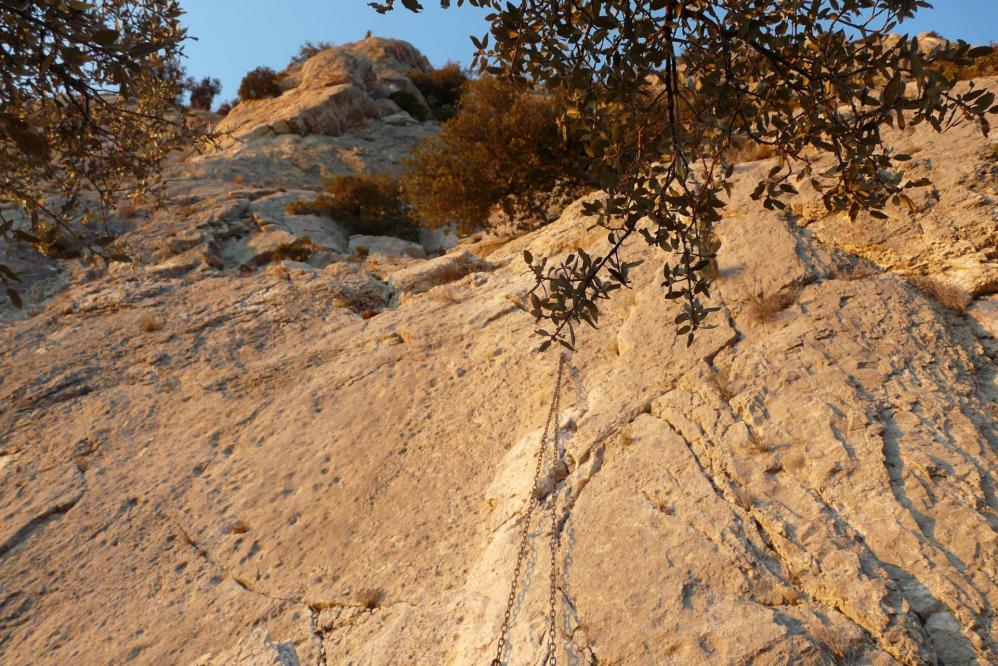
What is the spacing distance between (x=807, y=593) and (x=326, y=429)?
4960mm

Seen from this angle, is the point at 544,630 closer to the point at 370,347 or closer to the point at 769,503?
the point at 769,503

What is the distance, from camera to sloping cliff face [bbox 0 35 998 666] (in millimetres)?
4207

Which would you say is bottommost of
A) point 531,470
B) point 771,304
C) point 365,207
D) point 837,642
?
point 837,642

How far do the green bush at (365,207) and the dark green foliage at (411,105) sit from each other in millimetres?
10590

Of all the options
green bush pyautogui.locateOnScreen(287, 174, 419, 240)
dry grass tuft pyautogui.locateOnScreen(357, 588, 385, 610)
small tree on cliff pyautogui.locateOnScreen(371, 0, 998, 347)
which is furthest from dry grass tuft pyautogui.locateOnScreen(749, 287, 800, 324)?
green bush pyautogui.locateOnScreen(287, 174, 419, 240)

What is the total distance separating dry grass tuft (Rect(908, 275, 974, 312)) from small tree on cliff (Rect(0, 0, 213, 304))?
636cm

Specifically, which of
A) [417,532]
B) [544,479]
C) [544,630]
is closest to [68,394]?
[417,532]

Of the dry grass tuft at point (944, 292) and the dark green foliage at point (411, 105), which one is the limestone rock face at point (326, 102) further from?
the dry grass tuft at point (944, 292)

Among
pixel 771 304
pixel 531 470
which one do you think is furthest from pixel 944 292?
pixel 531 470

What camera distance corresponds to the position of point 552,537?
5020 millimetres

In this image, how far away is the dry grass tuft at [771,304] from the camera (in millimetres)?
6266

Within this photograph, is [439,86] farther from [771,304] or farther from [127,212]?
[771,304]

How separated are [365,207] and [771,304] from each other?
11401 millimetres

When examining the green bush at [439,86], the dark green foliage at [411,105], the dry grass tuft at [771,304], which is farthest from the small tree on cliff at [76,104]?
the green bush at [439,86]
